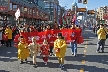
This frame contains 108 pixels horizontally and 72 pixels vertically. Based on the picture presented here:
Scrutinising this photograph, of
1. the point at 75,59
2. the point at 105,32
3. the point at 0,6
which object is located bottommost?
the point at 75,59

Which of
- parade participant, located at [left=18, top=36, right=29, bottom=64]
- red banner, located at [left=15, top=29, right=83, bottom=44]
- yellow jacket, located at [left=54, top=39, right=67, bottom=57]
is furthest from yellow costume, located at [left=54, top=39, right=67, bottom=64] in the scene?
red banner, located at [left=15, top=29, right=83, bottom=44]

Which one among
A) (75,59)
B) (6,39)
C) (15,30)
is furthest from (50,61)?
(15,30)

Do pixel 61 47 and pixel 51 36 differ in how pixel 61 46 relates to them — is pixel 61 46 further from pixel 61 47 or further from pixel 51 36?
pixel 51 36

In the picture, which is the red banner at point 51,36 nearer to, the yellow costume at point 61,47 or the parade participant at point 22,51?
the parade participant at point 22,51

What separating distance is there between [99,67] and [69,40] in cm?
378

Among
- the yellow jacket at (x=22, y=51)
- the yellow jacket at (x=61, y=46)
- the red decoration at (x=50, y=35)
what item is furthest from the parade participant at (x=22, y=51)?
the yellow jacket at (x=61, y=46)

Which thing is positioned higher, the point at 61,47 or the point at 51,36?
the point at 51,36

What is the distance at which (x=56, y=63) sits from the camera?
1180cm

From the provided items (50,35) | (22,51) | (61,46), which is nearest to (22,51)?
(22,51)

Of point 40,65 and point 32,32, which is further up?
point 32,32

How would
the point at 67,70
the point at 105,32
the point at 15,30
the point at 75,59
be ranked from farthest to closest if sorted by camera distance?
1. the point at 15,30
2. the point at 105,32
3. the point at 75,59
4. the point at 67,70

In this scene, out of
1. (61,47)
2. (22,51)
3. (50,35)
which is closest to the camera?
(61,47)

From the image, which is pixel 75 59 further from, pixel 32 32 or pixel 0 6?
pixel 0 6

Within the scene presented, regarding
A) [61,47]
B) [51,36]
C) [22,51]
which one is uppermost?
[51,36]
